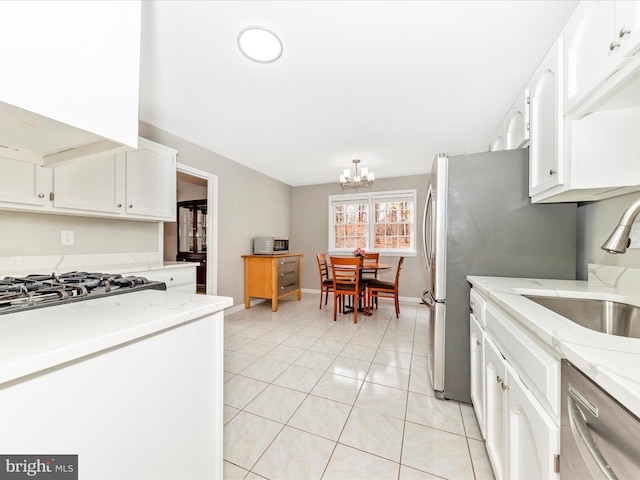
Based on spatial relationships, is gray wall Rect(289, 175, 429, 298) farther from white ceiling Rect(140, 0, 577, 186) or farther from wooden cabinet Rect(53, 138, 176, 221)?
wooden cabinet Rect(53, 138, 176, 221)

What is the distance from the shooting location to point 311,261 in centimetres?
527

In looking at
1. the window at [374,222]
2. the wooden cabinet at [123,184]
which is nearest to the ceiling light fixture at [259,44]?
the wooden cabinet at [123,184]

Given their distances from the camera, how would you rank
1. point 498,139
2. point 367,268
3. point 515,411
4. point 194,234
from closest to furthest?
point 515,411 < point 498,139 < point 367,268 < point 194,234

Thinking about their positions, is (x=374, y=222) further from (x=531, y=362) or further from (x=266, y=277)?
(x=531, y=362)

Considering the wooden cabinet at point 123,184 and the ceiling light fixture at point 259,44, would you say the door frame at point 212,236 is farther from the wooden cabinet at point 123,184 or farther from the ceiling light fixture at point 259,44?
the ceiling light fixture at point 259,44

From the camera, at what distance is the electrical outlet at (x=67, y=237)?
2031 mm

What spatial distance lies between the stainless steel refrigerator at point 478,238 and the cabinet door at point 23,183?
103 inches

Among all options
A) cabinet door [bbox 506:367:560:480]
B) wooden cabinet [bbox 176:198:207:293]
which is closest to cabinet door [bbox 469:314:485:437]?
cabinet door [bbox 506:367:560:480]

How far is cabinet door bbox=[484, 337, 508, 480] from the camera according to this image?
1021 millimetres

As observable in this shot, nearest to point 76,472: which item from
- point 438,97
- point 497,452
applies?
point 497,452

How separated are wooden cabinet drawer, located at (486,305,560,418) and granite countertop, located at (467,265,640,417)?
0.04m

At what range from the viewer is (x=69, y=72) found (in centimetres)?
65

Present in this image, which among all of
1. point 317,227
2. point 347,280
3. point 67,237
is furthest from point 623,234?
point 317,227

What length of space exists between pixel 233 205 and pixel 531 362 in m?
3.70
